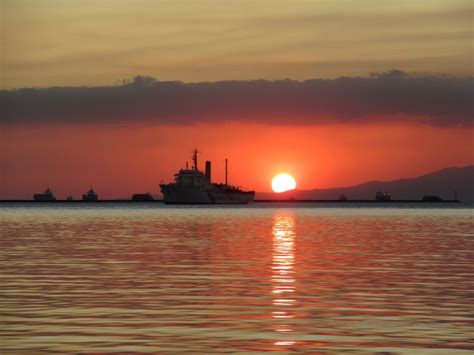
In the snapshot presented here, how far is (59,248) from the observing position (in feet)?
197

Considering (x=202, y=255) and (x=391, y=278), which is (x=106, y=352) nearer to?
(x=391, y=278)

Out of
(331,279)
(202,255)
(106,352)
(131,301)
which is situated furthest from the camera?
(202,255)

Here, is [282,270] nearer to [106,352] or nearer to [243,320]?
[243,320]

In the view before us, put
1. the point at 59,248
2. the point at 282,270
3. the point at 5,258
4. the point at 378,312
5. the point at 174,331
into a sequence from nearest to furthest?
the point at 174,331 → the point at 378,312 → the point at 282,270 → the point at 5,258 → the point at 59,248

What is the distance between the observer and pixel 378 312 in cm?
Result: 2727

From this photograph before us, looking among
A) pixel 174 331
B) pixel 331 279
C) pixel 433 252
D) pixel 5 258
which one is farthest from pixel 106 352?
pixel 433 252

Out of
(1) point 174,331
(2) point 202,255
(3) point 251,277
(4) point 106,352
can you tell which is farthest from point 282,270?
(4) point 106,352

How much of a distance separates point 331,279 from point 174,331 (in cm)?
1505

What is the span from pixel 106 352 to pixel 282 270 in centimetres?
2227

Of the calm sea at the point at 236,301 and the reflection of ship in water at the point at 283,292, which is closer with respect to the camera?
the calm sea at the point at 236,301

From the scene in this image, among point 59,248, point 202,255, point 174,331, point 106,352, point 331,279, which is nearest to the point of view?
point 106,352

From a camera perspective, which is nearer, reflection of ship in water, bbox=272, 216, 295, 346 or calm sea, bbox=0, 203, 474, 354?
calm sea, bbox=0, 203, 474, 354

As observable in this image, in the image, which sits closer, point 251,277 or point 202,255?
point 251,277

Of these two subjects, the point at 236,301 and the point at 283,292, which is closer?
the point at 236,301
